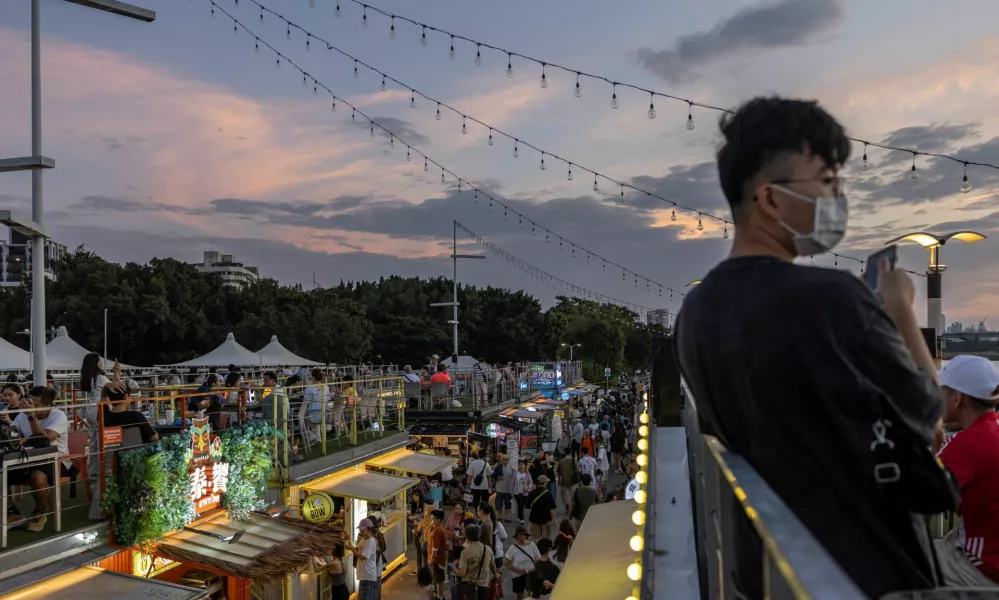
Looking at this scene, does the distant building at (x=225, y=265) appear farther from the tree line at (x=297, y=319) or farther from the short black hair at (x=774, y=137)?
the short black hair at (x=774, y=137)

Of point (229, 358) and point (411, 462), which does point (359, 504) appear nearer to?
point (411, 462)

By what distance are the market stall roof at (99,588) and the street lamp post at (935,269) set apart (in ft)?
29.6

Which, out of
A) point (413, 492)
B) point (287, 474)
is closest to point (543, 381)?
point (413, 492)

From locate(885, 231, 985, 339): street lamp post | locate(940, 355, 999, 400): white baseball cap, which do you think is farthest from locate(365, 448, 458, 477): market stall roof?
locate(940, 355, 999, 400): white baseball cap

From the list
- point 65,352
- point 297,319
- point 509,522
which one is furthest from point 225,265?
point 509,522

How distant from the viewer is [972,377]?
236 centimetres

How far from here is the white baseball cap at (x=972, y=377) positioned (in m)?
2.29

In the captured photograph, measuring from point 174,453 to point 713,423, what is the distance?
29.2 feet

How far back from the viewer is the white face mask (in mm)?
1403

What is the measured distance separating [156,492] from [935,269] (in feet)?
33.2

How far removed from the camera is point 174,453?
8953 mm

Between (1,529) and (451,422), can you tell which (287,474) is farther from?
(451,422)

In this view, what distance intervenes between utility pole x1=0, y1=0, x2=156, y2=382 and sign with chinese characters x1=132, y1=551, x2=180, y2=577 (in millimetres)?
3572

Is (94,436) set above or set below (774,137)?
below
